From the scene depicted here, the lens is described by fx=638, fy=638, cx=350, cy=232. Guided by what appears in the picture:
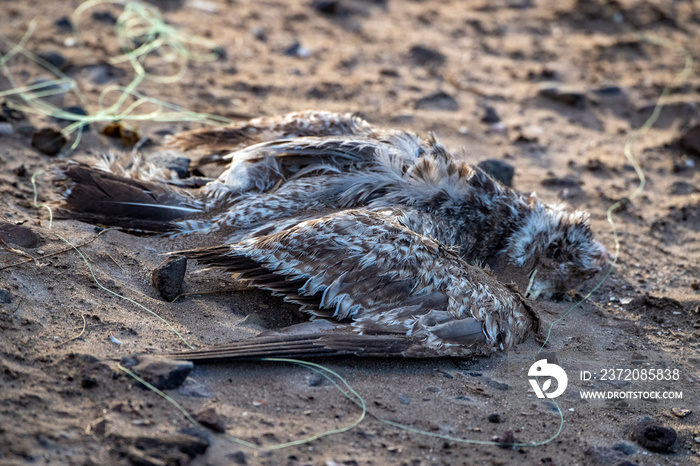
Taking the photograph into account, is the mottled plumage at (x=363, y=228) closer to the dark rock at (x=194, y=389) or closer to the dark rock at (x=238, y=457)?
the dark rock at (x=194, y=389)

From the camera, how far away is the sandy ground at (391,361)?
8.41 feet

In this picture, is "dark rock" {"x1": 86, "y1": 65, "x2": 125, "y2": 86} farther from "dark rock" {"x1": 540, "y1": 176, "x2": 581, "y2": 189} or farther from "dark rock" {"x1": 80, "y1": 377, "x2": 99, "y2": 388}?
"dark rock" {"x1": 540, "y1": 176, "x2": 581, "y2": 189}

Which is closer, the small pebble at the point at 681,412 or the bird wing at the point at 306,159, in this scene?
the small pebble at the point at 681,412

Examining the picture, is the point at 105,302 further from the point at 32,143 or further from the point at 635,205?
the point at 635,205

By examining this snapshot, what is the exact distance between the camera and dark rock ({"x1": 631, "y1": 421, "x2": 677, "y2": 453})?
2.87 metres

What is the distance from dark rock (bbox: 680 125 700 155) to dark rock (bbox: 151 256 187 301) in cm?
464

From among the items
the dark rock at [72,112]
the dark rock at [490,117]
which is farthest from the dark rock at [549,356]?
the dark rock at [72,112]

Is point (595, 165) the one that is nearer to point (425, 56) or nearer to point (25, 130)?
point (425, 56)

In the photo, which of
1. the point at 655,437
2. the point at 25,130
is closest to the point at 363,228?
the point at 655,437

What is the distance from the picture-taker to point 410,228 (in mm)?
3613

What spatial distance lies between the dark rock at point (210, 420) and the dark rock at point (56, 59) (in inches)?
167

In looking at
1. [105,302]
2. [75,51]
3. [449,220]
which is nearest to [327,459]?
[105,302]

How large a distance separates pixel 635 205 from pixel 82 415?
4309mm

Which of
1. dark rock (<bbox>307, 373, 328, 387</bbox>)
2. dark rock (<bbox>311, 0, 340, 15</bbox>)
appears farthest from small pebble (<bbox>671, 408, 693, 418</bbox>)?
dark rock (<bbox>311, 0, 340, 15</bbox>)
